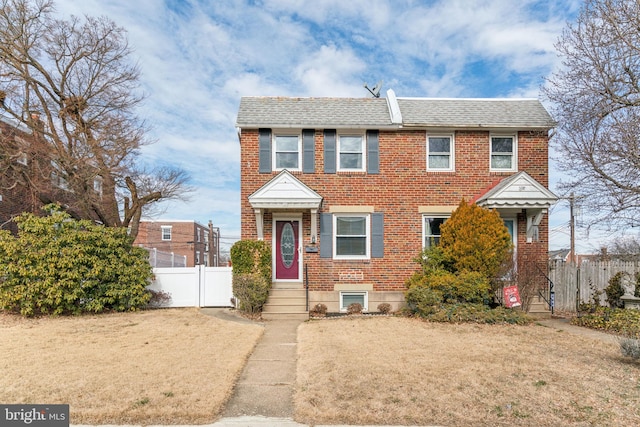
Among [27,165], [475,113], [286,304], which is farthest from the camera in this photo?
→ [27,165]

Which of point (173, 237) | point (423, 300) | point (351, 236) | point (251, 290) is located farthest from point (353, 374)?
point (173, 237)

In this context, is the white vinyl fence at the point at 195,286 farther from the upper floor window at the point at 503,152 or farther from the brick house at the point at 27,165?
the upper floor window at the point at 503,152

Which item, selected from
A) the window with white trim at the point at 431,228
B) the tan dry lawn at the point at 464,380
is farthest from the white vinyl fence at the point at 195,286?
the window with white trim at the point at 431,228

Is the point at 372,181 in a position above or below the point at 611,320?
above

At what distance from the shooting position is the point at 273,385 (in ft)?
17.7

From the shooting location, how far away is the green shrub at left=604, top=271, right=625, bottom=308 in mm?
11273

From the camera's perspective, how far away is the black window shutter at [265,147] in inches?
494

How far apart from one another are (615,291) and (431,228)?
5.42 meters

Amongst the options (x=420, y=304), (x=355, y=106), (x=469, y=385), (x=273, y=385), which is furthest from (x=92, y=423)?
(x=355, y=106)

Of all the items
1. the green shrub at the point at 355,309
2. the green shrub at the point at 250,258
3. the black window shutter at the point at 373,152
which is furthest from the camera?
the black window shutter at the point at 373,152

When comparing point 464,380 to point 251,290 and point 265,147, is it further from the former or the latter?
point 265,147

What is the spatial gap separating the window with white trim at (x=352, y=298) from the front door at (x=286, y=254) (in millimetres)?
1587

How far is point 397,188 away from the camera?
12695 mm

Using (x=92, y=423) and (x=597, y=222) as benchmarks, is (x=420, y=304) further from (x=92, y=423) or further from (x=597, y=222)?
(x=92, y=423)
